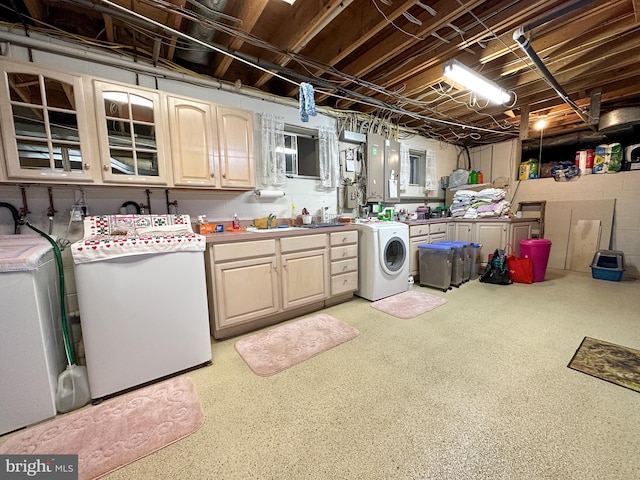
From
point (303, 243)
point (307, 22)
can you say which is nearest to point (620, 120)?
point (307, 22)

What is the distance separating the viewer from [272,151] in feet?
9.70

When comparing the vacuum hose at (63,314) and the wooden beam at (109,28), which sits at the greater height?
the wooden beam at (109,28)

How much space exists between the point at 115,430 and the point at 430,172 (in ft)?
17.4

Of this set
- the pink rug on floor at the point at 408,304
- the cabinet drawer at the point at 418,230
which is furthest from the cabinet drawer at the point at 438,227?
the pink rug on floor at the point at 408,304

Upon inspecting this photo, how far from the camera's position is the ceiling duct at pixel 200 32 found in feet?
5.94

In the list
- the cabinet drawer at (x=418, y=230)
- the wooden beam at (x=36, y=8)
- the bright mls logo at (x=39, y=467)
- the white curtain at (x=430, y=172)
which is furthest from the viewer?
the white curtain at (x=430, y=172)

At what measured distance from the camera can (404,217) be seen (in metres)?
4.14

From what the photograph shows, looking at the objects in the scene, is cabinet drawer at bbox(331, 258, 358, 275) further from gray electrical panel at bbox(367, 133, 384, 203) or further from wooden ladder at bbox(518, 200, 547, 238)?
wooden ladder at bbox(518, 200, 547, 238)

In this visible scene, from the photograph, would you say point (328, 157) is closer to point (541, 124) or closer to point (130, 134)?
point (130, 134)

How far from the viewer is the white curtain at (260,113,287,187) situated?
9.55ft

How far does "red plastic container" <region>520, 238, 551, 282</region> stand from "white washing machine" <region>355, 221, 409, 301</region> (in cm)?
188

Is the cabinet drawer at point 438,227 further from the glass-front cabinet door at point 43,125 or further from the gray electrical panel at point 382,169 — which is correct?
the glass-front cabinet door at point 43,125

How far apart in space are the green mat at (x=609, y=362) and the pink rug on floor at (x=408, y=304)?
47.1 inches

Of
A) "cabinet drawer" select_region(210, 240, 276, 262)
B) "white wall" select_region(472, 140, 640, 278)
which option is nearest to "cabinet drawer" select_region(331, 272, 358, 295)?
Answer: "cabinet drawer" select_region(210, 240, 276, 262)
